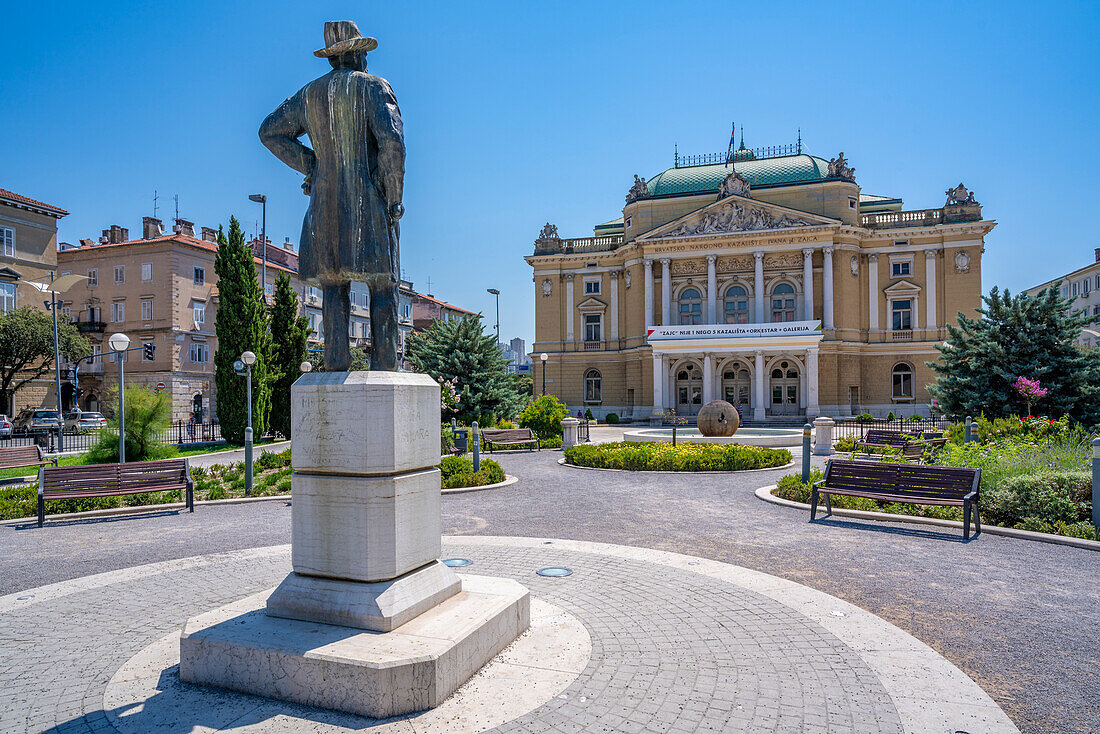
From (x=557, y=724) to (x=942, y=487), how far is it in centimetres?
878

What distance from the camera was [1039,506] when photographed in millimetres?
9609

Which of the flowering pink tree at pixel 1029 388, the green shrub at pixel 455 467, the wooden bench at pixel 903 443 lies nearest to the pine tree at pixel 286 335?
the green shrub at pixel 455 467

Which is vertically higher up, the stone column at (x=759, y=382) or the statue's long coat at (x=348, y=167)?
the statue's long coat at (x=348, y=167)

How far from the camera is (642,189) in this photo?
170 ft

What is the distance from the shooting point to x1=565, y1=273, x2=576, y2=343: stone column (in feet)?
175

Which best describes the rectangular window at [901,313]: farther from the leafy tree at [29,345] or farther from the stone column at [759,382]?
the leafy tree at [29,345]

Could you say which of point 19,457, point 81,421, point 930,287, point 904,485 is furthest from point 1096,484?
point 81,421

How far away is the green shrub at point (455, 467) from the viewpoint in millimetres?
14790

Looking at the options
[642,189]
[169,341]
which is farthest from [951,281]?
[169,341]

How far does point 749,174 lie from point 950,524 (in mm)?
46277

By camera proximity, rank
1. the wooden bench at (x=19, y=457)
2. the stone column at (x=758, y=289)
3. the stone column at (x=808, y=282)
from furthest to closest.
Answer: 1. the stone column at (x=758, y=289)
2. the stone column at (x=808, y=282)
3. the wooden bench at (x=19, y=457)

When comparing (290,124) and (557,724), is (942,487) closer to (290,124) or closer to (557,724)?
(557,724)

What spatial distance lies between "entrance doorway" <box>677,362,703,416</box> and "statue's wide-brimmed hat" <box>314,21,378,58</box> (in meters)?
44.4

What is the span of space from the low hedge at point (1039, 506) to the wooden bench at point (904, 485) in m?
0.37
